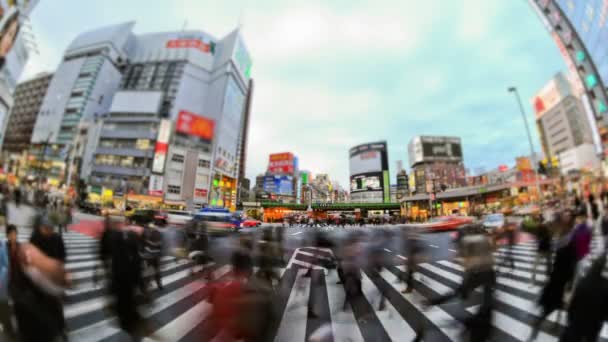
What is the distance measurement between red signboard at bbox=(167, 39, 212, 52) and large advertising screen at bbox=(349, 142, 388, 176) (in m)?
66.3

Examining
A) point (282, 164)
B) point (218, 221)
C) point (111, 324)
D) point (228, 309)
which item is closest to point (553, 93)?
point (228, 309)

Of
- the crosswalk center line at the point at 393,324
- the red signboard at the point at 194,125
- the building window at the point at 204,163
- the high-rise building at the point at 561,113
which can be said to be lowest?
the crosswalk center line at the point at 393,324

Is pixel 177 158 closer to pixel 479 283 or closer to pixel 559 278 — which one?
pixel 479 283

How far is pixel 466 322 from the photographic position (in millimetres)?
3395

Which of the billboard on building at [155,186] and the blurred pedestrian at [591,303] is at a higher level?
the billboard on building at [155,186]

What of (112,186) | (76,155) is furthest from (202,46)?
(112,186)

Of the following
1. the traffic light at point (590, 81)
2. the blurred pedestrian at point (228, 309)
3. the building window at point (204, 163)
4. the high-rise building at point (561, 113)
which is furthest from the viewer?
the building window at point (204, 163)

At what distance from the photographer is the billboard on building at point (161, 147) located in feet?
150

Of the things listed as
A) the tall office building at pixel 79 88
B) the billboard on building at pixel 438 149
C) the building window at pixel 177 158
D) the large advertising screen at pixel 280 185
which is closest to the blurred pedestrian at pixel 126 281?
the building window at pixel 177 158

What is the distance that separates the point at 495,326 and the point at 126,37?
116551mm

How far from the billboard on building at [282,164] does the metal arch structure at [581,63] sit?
77.4 m

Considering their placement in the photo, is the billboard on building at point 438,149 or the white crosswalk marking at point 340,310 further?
the billboard on building at point 438,149

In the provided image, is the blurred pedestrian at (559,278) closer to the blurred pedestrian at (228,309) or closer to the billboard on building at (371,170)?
the blurred pedestrian at (228,309)

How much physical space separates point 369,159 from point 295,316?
8554 centimetres
